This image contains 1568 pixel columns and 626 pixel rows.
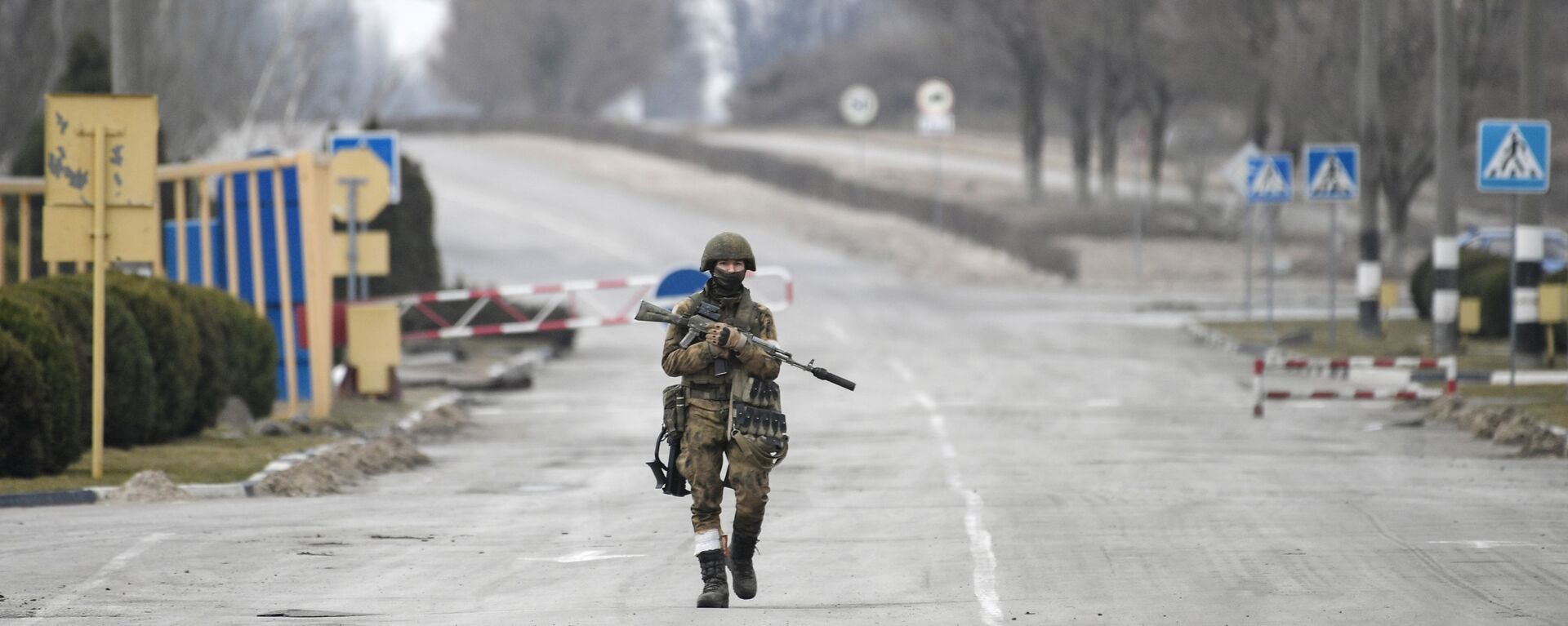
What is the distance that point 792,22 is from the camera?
153m

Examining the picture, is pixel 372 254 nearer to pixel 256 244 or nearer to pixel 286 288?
pixel 256 244

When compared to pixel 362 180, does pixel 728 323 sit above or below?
below

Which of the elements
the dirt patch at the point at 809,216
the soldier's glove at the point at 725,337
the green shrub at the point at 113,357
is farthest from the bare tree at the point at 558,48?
the soldier's glove at the point at 725,337

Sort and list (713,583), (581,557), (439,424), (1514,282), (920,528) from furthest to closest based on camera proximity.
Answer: (1514,282)
(439,424)
(920,528)
(581,557)
(713,583)

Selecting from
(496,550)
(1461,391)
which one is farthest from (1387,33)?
(496,550)

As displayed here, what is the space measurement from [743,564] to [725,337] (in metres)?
1.19

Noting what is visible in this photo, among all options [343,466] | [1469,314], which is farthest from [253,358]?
[1469,314]

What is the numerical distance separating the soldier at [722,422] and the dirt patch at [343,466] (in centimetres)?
678

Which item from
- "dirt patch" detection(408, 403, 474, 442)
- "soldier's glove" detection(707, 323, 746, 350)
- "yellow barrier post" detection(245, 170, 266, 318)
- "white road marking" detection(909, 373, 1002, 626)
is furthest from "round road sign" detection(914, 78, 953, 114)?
"soldier's glove" detection(707, 323, 746, 350)

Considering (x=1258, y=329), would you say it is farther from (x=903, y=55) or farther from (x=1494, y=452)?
(x=903, y=55)

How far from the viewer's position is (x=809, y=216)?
200 ft

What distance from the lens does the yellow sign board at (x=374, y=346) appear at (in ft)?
76.3

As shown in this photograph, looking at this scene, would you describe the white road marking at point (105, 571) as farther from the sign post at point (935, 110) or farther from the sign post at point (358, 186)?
the sign post at point (935, 110)

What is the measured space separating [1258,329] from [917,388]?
10348 mm
